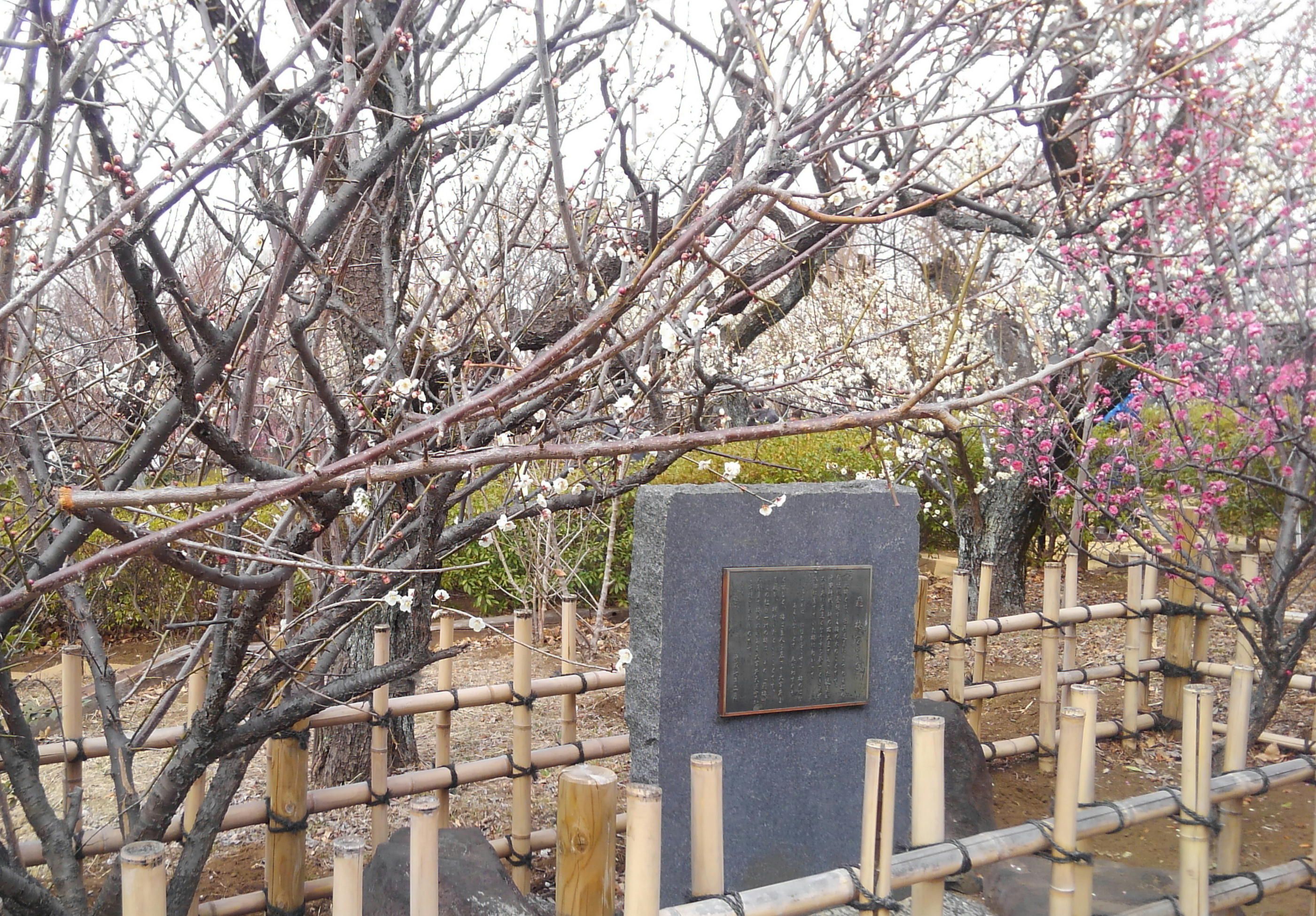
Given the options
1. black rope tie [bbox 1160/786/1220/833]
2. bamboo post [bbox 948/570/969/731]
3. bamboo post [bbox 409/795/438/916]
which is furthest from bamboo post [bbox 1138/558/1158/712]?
bamboo post [bbox 409/795/438/916]

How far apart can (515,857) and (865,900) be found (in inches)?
81.0

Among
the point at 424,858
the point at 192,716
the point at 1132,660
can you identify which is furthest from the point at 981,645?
the point at 424,858

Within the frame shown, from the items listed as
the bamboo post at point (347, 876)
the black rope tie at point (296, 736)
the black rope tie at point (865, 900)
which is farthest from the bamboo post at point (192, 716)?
the black rope tie at point (865, 900)

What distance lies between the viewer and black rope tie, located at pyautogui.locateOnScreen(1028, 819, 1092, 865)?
2.27m

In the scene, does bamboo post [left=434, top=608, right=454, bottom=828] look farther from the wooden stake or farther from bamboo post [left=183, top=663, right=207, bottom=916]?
bamboo post [left=183, top=663, right=207, bottom=916]

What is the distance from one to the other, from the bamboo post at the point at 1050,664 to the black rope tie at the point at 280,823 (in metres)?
3.36

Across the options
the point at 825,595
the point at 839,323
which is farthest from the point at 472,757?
the point at 839,323

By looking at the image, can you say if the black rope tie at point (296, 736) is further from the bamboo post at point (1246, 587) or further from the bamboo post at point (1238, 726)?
the bamboo post at point (1246, 587)

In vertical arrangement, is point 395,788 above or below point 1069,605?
below

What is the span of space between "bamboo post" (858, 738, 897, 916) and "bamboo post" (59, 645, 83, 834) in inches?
89.2

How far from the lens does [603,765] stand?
16.6 ft

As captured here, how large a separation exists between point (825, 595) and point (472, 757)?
2612 mm

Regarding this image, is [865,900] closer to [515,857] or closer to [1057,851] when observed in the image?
[1057,851]

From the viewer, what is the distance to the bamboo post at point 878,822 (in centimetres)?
185
